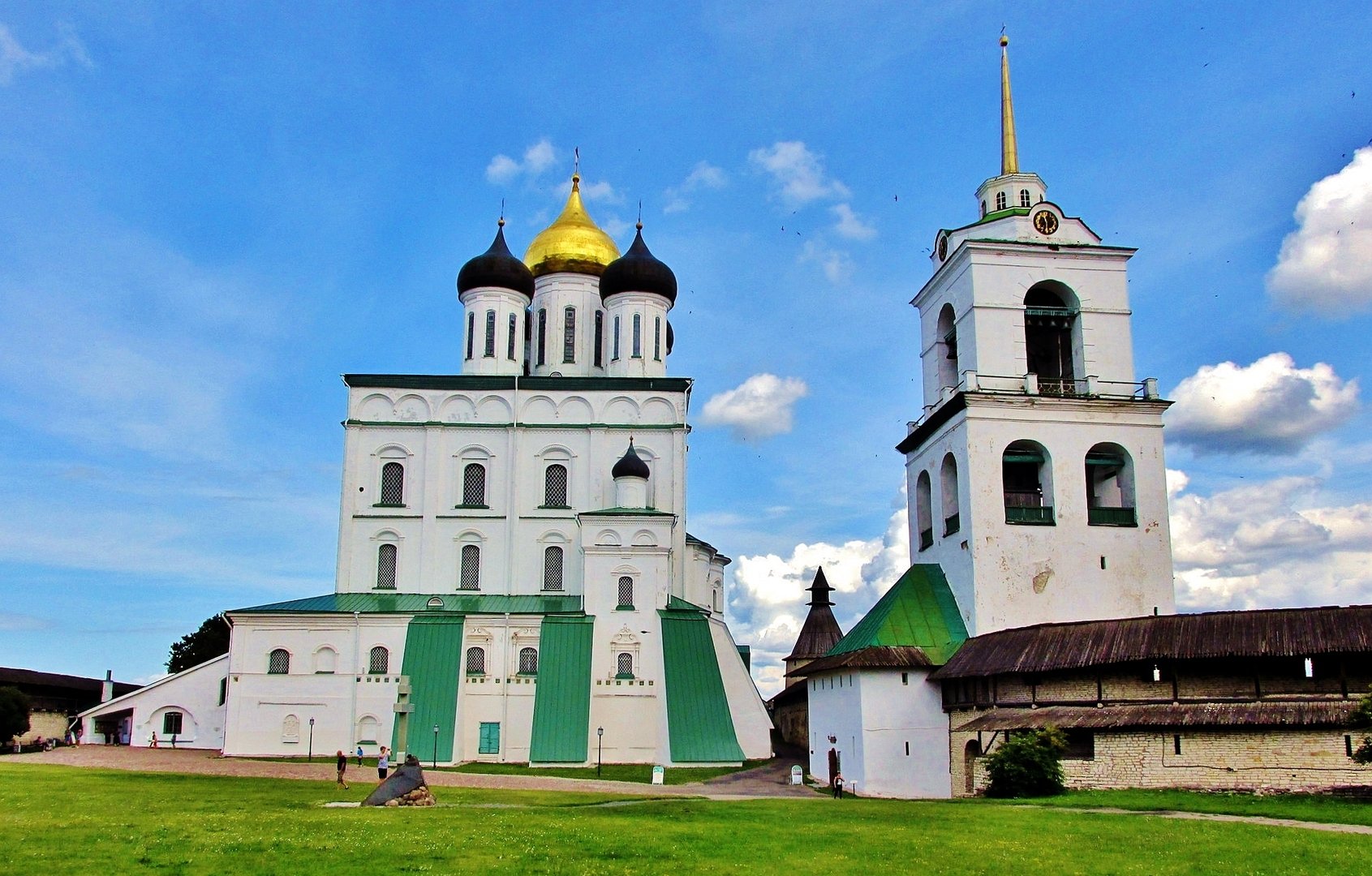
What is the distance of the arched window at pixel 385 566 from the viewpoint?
39844mm

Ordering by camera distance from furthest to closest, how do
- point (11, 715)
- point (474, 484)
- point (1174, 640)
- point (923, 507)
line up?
point (474, 484) < point (11, 715) < point (923, 507) < point (1174, 640)

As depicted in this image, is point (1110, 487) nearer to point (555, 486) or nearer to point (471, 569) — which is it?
point (555, 486)

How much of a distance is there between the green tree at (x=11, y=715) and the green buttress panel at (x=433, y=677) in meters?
13.7

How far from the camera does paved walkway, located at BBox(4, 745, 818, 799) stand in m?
27.0

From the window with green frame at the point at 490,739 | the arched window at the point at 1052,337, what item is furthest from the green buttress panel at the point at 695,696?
the arched window at the point at 1052,337

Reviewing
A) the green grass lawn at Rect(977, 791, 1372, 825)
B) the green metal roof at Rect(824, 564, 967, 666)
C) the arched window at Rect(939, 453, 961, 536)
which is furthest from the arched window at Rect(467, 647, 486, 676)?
the green grass lawn at Rect(977, 791, 1372, 825)

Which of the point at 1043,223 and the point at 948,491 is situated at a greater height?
the point at 1043,223

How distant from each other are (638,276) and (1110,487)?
1969 centimetres

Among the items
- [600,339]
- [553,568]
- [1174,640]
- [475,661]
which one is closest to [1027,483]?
[1174,640]

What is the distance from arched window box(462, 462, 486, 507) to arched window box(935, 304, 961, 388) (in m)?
16.7

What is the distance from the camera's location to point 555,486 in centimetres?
4116

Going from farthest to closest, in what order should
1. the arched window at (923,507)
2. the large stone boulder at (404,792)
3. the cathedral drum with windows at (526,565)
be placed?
the cathedral drum with windows at (526,565) < the arched window at (923,507) < the large stone boulder at (404,792)

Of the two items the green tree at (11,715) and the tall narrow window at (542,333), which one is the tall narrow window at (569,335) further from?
the green tree at (11,715)

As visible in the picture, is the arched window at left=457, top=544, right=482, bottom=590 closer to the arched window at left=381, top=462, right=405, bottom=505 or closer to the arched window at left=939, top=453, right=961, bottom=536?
the arched window at left=381, top=462, right=405, bottom=505
